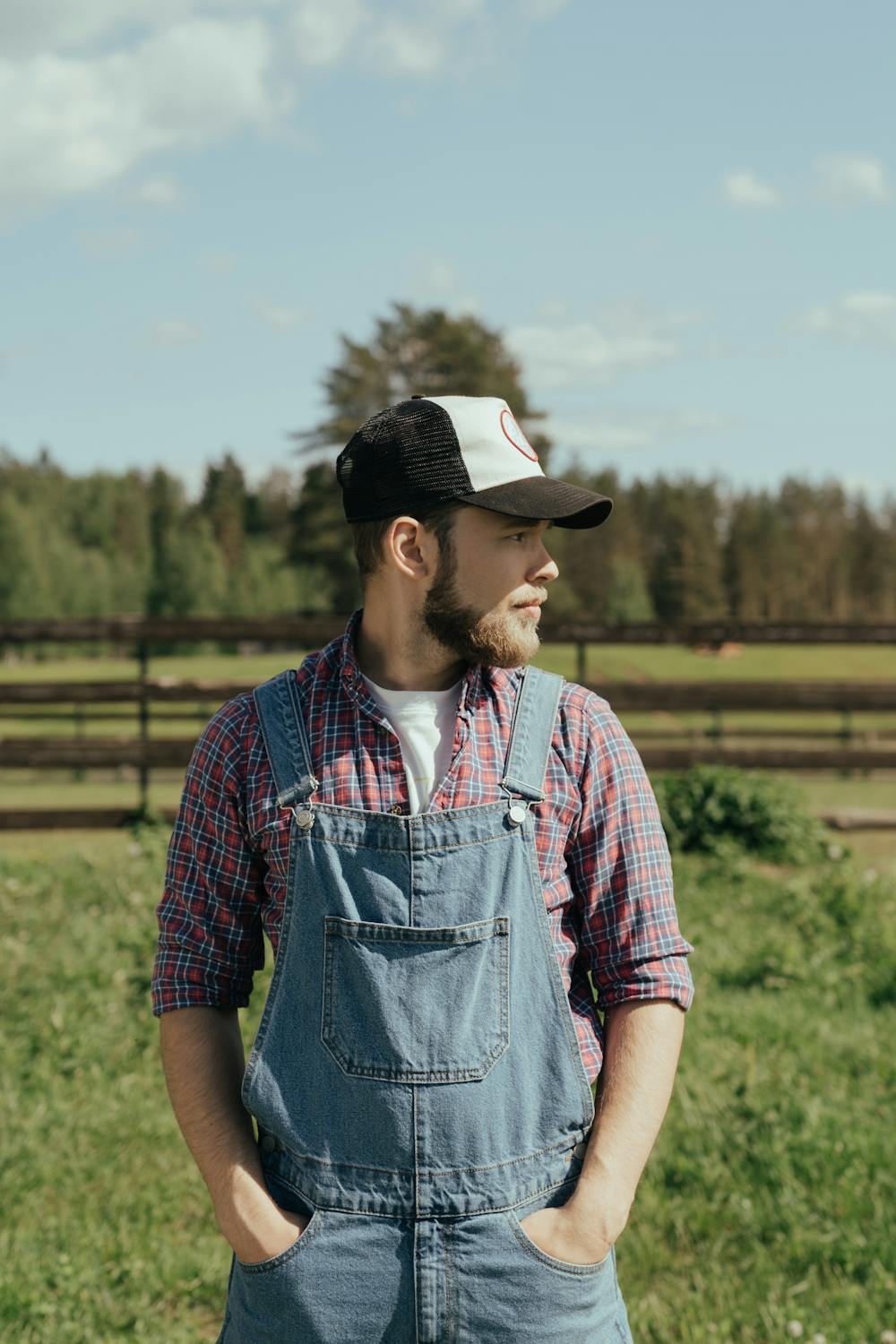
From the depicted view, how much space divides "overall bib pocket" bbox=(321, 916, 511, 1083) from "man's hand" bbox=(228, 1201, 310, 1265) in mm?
220

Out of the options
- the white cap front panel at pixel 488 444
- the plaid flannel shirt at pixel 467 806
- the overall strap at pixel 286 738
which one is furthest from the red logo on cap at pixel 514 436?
the overall strap at pixel 286 738

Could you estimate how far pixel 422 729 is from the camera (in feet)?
6.20

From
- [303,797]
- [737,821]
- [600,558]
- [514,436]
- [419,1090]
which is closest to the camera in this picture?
[419,1090]

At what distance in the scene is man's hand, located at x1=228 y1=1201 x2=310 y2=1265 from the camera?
1.70m

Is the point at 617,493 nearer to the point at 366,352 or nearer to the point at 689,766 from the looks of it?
the point at 366,352

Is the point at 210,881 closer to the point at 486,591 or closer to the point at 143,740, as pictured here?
the point at 486,591

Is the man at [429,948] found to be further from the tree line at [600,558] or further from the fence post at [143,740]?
the tree line at [600,558]

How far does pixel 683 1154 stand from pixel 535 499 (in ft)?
9.05

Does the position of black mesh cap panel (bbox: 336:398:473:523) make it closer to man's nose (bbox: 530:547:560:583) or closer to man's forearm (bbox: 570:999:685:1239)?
man's nose (bbox: 530:547:560:583)

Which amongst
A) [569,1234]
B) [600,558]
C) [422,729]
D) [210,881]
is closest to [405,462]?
[422,729]

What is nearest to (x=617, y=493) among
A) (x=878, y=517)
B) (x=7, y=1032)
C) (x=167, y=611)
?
(x=878, y=517)

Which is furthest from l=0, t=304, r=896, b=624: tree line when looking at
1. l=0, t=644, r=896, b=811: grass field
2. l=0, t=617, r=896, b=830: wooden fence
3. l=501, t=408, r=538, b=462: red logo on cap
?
l=501, t=408, r=538, b=462: red logo on cap

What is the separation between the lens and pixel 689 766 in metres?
9.23

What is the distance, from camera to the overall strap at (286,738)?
70.7 inches
